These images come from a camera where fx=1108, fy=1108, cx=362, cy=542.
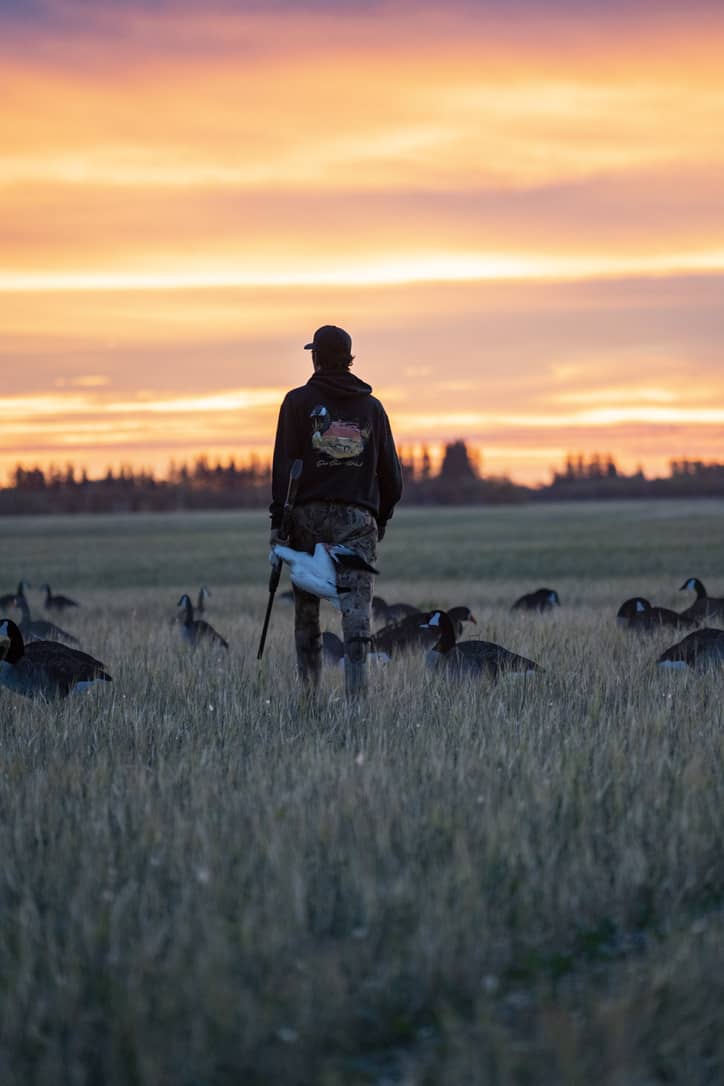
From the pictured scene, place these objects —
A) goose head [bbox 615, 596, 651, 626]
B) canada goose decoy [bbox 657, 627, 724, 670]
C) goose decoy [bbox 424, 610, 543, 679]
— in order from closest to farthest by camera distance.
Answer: goose decoy [bbox 424, 610, 543, 679]
canada goose decoy [bbox 657, 627, 724, 670]
goose head [bbox 615, 596, 651, 626]

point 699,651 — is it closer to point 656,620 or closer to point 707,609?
point 656,620

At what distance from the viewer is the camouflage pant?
8.90 metres

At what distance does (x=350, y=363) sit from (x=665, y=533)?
5500 cm

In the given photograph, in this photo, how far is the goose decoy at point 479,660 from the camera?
10164 millimetres

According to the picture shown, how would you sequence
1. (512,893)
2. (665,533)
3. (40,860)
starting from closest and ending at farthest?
1. (512,893)
2. (40,860)
3. (665,533)

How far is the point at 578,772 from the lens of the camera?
254 inches

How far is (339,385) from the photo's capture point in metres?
8.81

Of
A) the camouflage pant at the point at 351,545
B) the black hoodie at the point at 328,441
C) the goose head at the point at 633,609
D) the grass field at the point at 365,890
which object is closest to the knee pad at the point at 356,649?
the camouflage pant at the point at 351,545

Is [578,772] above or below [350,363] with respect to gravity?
below

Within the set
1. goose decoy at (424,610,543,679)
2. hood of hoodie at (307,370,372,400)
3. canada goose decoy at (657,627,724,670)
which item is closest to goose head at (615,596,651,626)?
canada goose decoy at (657,627,724,670)

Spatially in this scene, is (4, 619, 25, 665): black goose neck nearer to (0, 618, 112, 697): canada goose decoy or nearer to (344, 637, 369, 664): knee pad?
(0, 618, 112, 697): canada goose decoy

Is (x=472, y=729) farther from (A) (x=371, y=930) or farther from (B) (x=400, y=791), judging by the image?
(A) (x=371, y=930)

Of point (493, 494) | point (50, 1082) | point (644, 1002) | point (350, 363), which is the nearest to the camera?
point (50, 1082)

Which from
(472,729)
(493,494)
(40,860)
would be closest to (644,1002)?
(40,860)
